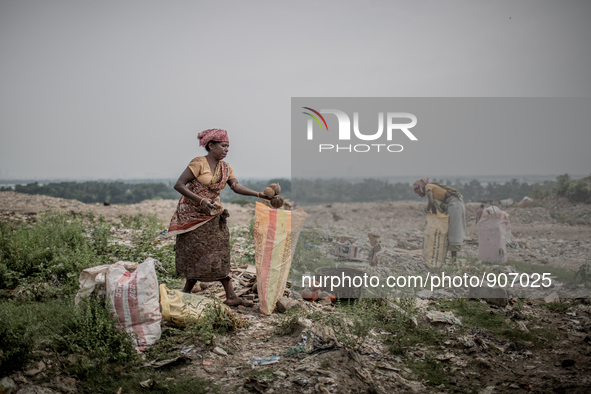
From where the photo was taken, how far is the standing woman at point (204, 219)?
10.4 feet

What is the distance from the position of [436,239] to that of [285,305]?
2.93 m

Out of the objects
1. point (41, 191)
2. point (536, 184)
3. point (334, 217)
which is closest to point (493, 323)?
A: point (536, 184)

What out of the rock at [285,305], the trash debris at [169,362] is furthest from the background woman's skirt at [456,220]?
the trash debris at [169,362]

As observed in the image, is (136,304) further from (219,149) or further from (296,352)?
(219,149)

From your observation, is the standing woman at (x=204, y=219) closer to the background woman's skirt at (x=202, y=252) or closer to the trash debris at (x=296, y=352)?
the background woman's skirt at (x=202, y=252)

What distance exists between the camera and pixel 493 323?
11.5ft

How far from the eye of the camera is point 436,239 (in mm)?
5348

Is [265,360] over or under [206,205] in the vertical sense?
under

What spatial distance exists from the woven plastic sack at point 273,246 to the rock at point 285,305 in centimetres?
5

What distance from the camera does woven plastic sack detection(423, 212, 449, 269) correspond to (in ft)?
17.3

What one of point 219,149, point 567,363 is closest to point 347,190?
point 219,149

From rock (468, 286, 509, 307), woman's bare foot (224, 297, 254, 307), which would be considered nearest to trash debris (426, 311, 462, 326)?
rock (468, 286, 509, 307)

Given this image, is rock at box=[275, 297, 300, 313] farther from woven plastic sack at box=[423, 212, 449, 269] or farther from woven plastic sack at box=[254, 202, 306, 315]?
woven plastic sack at box=[423, 212, 449, 269]

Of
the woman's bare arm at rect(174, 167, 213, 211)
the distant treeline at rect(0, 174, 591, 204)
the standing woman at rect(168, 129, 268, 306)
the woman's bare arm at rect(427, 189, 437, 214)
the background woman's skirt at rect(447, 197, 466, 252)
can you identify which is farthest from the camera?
the distant treeline at rect(0, 174, 591, 204)
